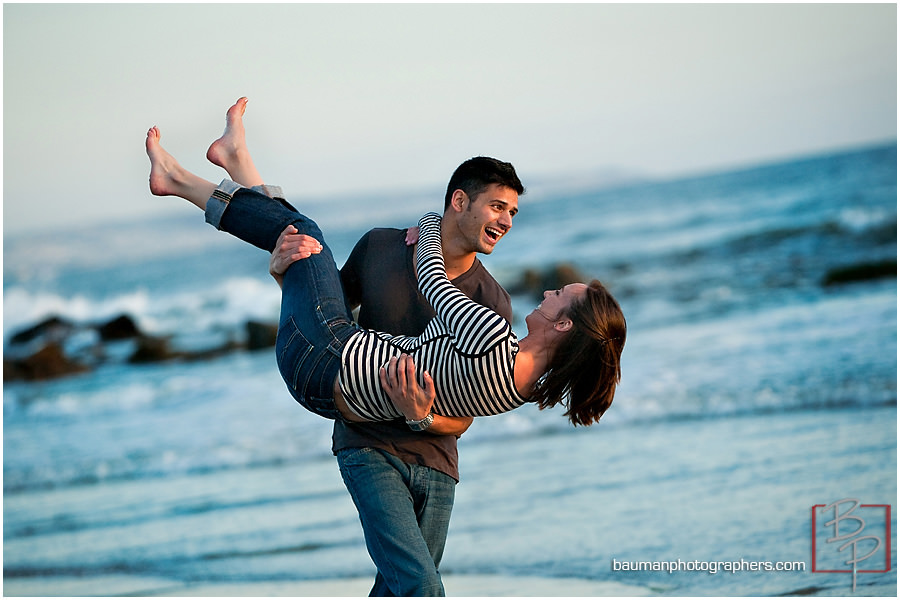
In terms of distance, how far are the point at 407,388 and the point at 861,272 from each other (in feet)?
37.7

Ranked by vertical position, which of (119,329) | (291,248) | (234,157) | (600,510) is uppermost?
(119,329)

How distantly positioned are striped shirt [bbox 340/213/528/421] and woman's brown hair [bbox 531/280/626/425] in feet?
0.41

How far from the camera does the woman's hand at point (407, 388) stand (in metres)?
2.69

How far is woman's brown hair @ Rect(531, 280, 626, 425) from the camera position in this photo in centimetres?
280

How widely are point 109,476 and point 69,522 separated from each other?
51.5 inches

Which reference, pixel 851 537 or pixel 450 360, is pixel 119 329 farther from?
pixel 450 360

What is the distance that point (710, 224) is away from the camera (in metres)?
17.7

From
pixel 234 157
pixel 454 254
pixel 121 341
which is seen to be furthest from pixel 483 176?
pixel 121 341

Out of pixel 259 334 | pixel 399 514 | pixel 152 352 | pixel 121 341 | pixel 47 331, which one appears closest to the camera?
pixel 399 514

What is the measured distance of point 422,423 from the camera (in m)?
2.83

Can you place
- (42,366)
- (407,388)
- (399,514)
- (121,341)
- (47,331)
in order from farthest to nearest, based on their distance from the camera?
1. (47,331)
2. (121,341)
3. (42,366)
4. (399,514)
5. (407,388)

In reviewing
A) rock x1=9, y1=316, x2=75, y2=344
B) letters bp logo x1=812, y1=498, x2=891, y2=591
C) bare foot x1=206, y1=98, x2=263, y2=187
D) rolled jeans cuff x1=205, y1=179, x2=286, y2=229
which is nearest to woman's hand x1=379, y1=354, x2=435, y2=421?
rolled jeans cuff x1=205, y1=179, x2=286, y2=229

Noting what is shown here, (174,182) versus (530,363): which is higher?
(174,182)

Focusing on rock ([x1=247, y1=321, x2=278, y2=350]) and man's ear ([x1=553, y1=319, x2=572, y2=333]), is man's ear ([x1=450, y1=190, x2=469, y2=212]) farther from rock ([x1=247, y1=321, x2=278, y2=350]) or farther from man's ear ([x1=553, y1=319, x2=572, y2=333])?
rock ([x1=247, y1=321, x2=278, y2=350])
